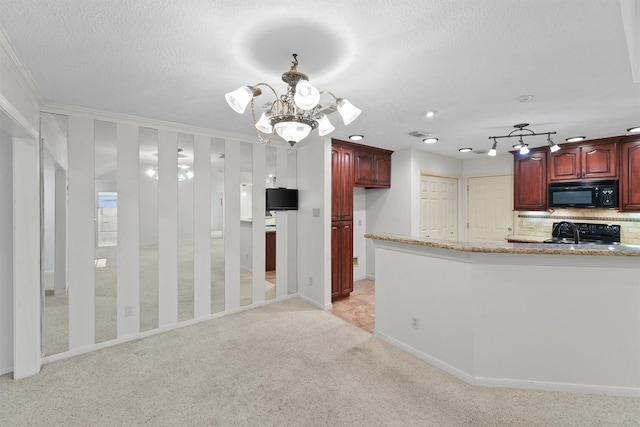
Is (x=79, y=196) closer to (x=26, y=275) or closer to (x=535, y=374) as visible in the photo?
(x=26, y=275)

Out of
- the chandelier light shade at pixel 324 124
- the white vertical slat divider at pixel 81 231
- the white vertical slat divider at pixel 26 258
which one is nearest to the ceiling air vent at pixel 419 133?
the chandelier light shade at pixel 324 124

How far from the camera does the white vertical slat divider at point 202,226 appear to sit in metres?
3.51

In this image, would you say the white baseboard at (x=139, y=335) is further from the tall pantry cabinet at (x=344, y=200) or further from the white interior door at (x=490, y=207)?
the white interior door at (x=490, y=207)

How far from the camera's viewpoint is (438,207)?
5.54m

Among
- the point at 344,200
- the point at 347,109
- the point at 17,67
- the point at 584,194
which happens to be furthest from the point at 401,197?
the point at 17,67

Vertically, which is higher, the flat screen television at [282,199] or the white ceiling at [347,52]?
the white ceiling at [347,52]

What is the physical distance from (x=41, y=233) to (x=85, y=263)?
1.50 feet

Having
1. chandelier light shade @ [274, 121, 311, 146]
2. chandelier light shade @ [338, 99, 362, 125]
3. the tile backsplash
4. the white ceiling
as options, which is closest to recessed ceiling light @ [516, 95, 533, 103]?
the white ceiling

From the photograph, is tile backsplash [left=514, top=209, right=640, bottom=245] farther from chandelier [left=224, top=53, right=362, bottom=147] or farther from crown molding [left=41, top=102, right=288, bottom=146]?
crown molding [left=41, top=102, right=288, bottom=146]

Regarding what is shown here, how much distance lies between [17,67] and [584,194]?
6.53m


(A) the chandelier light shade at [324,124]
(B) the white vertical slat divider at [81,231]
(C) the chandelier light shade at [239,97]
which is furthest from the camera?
(B) the white vertical slat divider at [81,231]

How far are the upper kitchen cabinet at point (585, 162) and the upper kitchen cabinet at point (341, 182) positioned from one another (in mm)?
3333

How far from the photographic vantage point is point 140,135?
314cm

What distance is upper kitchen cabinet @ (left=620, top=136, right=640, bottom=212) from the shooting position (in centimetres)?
387
